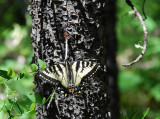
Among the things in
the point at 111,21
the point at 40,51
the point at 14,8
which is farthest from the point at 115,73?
the point at 14,8

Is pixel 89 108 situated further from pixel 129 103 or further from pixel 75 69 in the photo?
pixel 129 103

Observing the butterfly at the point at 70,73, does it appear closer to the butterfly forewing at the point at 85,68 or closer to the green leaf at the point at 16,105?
the butterfly forewing at the point at 85,68

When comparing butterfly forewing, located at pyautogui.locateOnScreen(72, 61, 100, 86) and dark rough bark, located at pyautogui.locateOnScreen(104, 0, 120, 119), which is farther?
dark rough bark, located at pyautogui.locateOnScreen(104, 0, 120, 119)

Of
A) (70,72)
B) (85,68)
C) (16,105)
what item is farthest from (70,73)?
(16,105)

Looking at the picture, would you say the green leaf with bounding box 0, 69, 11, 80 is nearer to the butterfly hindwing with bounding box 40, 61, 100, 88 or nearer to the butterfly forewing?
the butterfly hindwing with bounding box 40, 61, 100, 88

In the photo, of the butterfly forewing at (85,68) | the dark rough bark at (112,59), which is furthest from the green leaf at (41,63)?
the dark rough bark at (112,59)

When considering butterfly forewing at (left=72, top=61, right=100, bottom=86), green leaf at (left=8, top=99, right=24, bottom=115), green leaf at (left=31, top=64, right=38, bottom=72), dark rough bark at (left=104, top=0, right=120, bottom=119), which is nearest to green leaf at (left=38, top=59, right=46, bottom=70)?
green leaf at (left=31, top=64, right=38, bottom=72)

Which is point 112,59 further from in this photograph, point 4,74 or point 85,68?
point 4,74
